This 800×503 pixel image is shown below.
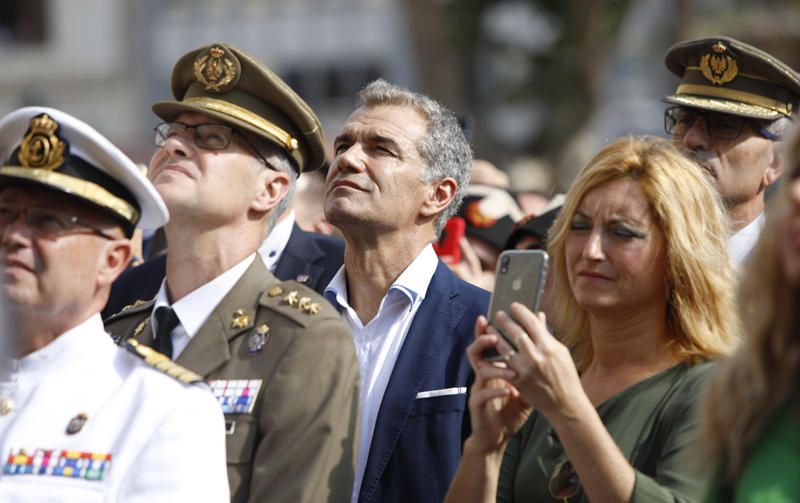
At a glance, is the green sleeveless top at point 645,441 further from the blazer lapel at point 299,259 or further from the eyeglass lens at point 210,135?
the blazer lapel at point 299,259

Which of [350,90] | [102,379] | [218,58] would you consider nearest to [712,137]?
[218,58]

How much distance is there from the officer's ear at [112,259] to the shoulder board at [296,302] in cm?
60

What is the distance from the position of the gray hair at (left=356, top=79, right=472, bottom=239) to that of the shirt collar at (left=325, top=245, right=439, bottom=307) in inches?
8.6

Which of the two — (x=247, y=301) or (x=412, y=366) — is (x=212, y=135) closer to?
(x=247, y=301)

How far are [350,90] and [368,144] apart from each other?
87.7 feet

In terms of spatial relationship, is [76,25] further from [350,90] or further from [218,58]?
[218,58]

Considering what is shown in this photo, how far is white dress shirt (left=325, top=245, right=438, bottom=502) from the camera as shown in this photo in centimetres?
465

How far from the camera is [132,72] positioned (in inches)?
1307

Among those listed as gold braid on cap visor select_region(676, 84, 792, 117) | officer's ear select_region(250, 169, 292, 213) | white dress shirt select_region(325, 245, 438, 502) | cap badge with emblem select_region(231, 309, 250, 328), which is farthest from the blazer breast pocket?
gold braid on cap visor select_region(676, 84, 792, 117)

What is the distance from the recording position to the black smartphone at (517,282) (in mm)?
3650

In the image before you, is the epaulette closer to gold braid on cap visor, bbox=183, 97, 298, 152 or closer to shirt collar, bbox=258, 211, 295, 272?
gold braid on cap visor, bbox=183, 97, 298, 152

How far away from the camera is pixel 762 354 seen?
2768 mm

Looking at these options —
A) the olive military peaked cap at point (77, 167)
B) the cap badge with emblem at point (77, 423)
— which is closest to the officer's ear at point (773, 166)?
the olive military peaked cap at point (77, 167)

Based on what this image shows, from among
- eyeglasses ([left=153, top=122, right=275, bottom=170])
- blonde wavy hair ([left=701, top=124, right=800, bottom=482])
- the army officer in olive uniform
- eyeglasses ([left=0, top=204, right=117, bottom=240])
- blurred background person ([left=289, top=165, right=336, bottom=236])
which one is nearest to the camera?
blonde wavy hair ([left=701, top=124, right=800, bottom=482])
